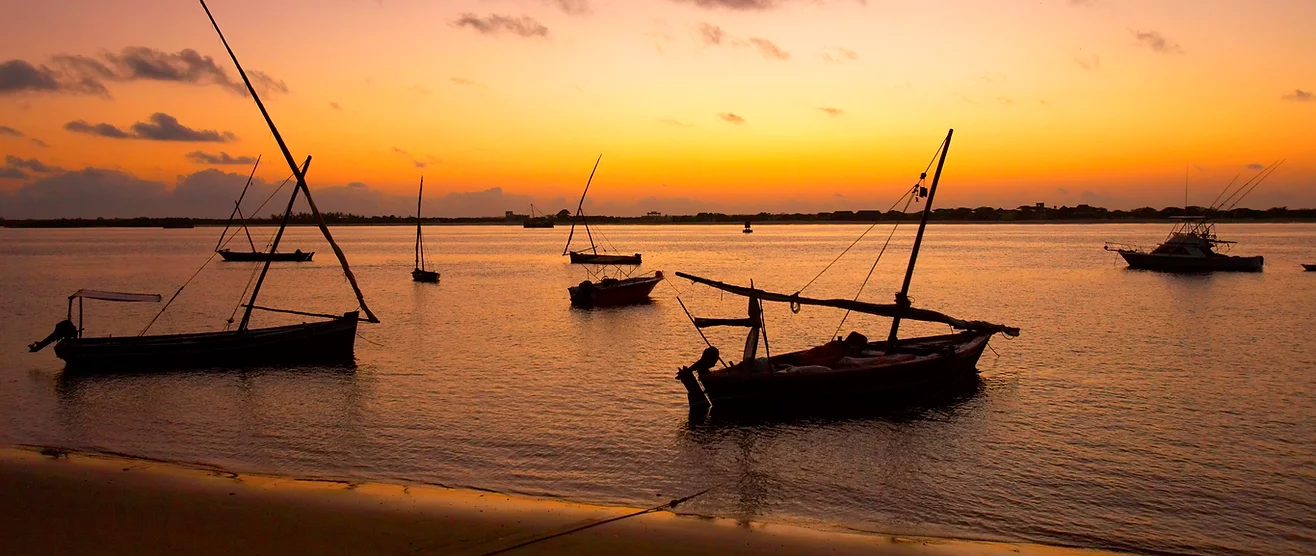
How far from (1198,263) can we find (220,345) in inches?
2492

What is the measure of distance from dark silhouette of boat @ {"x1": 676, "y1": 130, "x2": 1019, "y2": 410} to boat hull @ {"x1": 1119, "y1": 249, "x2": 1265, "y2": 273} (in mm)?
48794

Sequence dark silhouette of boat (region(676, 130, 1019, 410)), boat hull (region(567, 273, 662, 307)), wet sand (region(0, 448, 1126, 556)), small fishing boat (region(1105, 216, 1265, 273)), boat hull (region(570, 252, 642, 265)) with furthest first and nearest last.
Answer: boat hull (region(570, 252, 642, 265)), small fishing boat (region(1105, 216, 1265, 273)), boat hull (region(567, 273, 662, 307)), dark silhouette of boat (region(676, 130, 1019, 410)), wet sand (region(0, 448, 1126, 556))

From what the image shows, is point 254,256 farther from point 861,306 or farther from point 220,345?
point 861,306

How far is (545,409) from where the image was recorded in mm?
19422

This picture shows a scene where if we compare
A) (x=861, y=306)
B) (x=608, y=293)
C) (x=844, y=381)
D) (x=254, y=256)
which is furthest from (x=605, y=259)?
(x=844, y=381)

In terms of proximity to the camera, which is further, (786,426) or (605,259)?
(605,259)

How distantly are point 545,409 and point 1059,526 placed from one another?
11205mm

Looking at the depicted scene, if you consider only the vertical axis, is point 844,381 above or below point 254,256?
below

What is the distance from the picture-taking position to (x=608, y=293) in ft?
143

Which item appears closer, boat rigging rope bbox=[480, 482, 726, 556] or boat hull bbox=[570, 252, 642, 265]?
boat rigging rope bbox=[480, 482, 726, 556]

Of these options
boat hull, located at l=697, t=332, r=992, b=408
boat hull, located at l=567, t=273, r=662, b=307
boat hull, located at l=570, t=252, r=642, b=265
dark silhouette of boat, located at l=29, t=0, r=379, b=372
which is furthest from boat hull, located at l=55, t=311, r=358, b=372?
boat hull, located at l=570, t=252, r=642, b=265

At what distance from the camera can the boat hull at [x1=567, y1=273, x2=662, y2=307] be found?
43.2 meters

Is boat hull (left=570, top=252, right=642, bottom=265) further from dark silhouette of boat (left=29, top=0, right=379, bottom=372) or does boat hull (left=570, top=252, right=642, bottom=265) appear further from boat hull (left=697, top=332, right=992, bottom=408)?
boat hull (left=697, top=332, right=992, bottom=408)

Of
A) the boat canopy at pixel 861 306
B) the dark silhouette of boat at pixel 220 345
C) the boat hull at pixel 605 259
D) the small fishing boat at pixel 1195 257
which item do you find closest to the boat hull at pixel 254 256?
the boat hull at pixel 605 259
